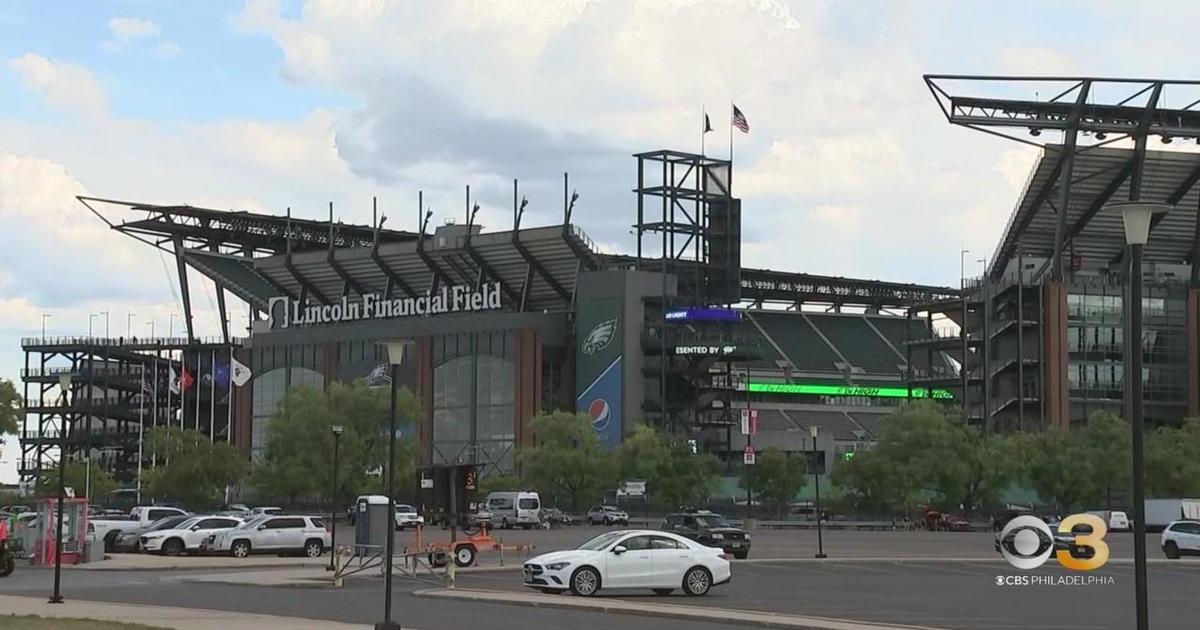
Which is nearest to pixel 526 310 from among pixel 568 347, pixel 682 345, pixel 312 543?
pixel 568 347

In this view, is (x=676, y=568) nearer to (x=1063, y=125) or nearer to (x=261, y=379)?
(x=1063, y=125)

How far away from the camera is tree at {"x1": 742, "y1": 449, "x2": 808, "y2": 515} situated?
127812mm

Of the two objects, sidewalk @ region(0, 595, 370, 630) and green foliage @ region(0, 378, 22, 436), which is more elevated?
green foliage @ region(0, 378, 22, 436)

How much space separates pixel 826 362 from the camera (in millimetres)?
176500

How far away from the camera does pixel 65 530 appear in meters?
59.7

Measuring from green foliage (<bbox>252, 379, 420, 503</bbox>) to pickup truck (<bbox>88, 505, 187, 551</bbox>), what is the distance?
38278 millimetres

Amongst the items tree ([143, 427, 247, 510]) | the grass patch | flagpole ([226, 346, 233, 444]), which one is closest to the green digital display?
flagpole ([226, 346, 233, 444])

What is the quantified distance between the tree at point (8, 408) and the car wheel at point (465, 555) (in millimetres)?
59784

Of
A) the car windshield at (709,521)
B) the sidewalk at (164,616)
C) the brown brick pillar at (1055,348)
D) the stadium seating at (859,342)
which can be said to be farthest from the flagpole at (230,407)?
the sidewalk at (164,616)

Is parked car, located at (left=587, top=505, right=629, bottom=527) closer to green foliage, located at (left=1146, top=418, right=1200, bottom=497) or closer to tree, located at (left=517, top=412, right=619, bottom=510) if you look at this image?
tree, located at (left=517, top=412, right=619, bottom=510)

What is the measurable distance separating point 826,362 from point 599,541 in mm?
136623

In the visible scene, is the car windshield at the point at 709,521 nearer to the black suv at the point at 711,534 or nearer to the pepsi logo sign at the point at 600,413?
the black suv at the point at 711,534

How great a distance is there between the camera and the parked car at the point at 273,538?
214ft

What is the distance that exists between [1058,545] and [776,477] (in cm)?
6700
